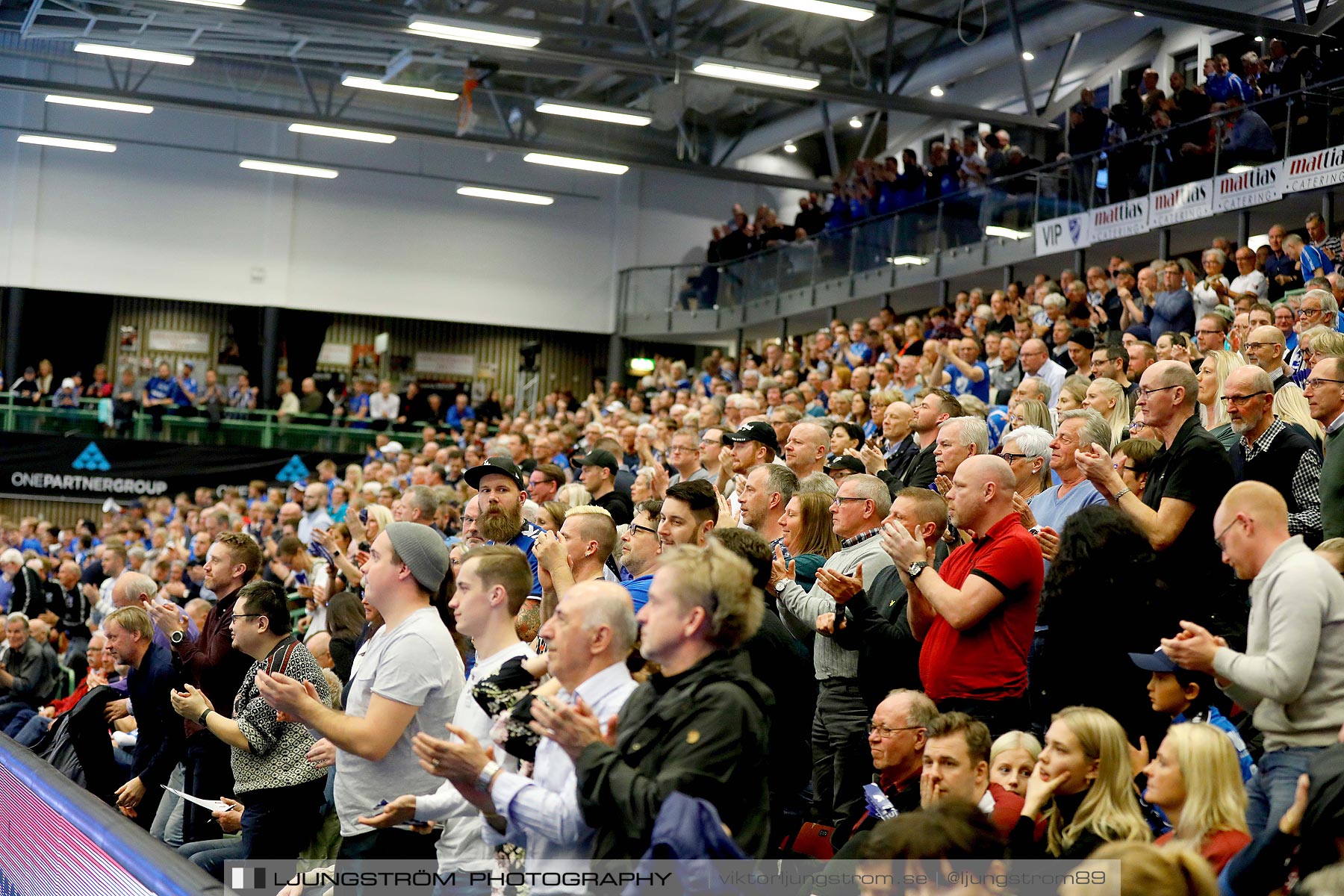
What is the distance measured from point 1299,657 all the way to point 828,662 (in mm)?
1709

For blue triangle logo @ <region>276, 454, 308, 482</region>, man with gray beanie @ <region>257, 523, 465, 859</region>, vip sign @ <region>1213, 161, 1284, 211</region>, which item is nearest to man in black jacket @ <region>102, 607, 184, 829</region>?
man with gray beanie @ <region>257, 523, 465, 859</region>

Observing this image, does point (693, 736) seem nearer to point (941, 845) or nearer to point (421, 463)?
point (941, 845)

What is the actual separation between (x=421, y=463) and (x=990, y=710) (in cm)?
1021

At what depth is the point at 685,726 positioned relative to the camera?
274cm

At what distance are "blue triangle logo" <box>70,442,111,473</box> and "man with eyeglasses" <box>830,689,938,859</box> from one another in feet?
62.8

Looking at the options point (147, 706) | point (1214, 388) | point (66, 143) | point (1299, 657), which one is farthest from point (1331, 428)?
point (66, 143)

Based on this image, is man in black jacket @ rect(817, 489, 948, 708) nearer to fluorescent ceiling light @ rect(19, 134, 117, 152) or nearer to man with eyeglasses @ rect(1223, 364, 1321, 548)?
man with eyeglasses @ rect(1223, 364, 1321, 548)

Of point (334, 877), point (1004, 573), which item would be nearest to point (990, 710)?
point (1004, 573)

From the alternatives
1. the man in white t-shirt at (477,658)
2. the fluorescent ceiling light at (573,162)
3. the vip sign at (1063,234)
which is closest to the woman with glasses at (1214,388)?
the man in white t-shirt at (477,658)

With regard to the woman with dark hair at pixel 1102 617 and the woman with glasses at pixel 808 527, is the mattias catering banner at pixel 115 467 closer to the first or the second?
the woman with glasses at pixel 808 527

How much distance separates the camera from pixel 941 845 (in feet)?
8.21

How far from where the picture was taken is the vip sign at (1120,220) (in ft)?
45.5

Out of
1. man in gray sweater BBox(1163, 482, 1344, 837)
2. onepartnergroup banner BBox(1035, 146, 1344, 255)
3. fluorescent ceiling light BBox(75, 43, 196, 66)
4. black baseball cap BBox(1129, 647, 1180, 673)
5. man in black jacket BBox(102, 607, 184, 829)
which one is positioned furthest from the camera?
fluorescent ceiling light BBox(75, 43, 196, 66)

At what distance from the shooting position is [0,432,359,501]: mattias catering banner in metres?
20.4
